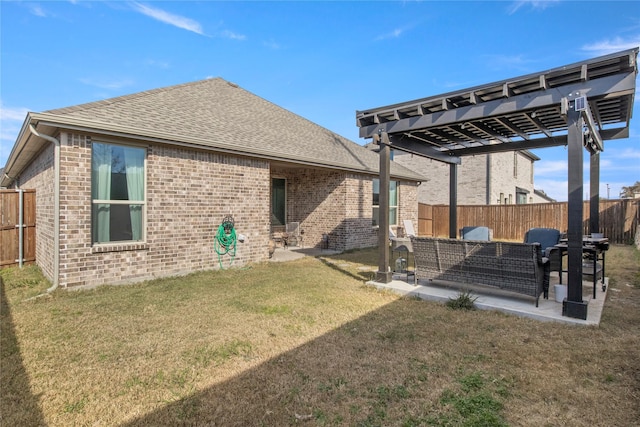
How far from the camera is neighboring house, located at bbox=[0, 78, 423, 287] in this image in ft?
18.8

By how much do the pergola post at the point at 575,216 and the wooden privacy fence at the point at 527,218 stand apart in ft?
40.1

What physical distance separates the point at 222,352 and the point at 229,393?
0.81m

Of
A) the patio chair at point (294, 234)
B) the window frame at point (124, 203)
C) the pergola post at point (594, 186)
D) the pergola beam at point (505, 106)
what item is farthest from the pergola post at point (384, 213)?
the patio chair at point (294, 234)

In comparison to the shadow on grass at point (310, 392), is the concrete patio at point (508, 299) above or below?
above

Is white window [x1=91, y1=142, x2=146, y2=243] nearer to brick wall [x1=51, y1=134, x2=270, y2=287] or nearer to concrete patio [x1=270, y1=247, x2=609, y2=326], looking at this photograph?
brick wall [x1=51, y1=134, x2=270, y2=287]

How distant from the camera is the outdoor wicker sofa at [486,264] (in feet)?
15.7

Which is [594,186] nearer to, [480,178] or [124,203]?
[124,203]

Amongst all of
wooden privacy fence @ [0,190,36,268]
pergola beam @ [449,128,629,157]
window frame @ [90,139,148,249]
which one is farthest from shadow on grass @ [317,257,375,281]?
wooden privacy fence @ [0,190,36,268]

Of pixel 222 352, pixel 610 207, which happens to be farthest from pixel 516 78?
pixel 610 207

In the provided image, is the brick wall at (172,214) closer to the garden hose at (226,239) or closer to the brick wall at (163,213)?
the brick wall at (163,213)

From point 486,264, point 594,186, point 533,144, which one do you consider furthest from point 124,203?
point 594,186

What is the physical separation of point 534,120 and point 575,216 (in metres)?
2.71

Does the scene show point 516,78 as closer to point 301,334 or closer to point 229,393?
point 301,334

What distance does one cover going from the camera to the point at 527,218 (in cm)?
1608
